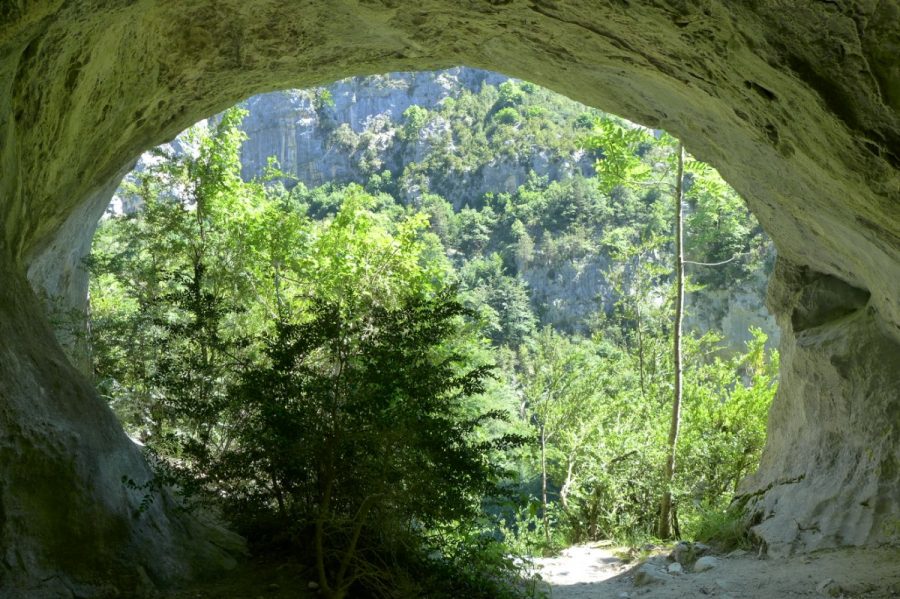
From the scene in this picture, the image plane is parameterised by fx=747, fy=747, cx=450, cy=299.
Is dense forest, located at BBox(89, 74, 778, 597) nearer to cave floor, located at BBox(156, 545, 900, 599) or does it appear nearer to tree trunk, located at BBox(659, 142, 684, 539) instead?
tree trunk, located at BBox(659, 142, 684, 539)

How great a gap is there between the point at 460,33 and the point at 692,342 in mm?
13605

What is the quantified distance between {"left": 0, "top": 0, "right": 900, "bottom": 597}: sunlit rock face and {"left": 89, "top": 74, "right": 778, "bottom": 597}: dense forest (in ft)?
3.01

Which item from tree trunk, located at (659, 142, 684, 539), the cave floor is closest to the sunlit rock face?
the cave floor

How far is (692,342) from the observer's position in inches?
704

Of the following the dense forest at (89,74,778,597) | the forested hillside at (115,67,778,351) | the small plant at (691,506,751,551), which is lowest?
the small plant at (691,506,751,551)

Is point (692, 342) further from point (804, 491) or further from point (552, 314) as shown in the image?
point (552, 314)

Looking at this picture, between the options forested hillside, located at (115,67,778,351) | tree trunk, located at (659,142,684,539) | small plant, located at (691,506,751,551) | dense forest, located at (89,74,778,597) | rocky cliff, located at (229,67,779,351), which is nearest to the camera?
dense forest, located at (89,74,778,597)

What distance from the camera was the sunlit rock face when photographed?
3699mm

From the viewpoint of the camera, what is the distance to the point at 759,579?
6852 millimetres

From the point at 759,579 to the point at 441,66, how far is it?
5.60 metres

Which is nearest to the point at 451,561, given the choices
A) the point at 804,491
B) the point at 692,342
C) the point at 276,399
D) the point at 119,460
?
the point at 276,399

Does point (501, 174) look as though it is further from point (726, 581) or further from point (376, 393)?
point (376, 393)

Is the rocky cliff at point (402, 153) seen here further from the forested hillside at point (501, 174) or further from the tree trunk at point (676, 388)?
the tree trunk at point (676, 388)

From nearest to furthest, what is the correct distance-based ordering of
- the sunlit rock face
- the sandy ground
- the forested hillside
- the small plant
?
1. the sunlit rock face
2. the sandy ground
3. the small plant
4. the forested hillside
